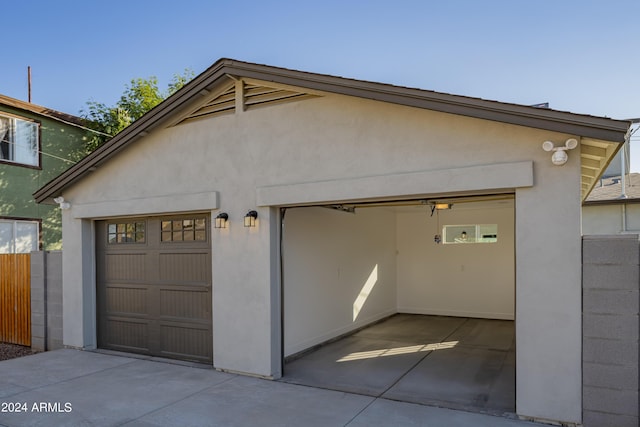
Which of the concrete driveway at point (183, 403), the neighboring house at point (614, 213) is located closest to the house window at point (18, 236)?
the concrete driveway at point (183, 403)

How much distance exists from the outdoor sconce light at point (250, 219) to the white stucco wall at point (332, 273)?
1158 mm

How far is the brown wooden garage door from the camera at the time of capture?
24.3 ft

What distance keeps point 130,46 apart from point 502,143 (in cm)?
1426

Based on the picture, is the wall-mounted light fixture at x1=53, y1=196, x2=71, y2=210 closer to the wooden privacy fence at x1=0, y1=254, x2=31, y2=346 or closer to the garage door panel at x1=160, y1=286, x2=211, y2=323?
the wooden privacy fence at x1=0, y1=254, x2=31, y2=346

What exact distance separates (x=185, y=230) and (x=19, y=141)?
8.83 metres

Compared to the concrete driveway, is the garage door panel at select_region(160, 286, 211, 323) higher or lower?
higher

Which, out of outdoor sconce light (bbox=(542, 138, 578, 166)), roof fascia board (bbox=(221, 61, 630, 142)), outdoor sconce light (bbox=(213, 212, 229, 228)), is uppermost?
roof fascia board (bbox=(221, 61, 630, 142))

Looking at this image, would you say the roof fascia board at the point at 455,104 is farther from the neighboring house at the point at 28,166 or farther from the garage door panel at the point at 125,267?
the neighboring house at the point at 28,166

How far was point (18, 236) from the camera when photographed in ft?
42.7

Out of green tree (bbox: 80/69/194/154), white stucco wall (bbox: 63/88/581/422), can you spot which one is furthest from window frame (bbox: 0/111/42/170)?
Answer: white stucco wall (bbox: 63/88/581/422)

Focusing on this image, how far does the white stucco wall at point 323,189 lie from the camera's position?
476cm

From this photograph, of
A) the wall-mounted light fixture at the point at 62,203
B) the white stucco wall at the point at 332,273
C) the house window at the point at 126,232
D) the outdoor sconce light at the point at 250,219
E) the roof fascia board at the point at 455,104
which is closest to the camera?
the roof fascia board at the point at 455,104

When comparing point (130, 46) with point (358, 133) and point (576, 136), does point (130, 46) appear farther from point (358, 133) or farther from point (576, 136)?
point (576, 136)

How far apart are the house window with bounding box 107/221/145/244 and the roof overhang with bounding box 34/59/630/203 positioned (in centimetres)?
113
